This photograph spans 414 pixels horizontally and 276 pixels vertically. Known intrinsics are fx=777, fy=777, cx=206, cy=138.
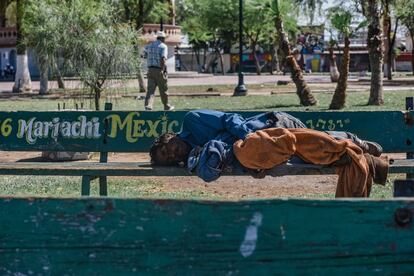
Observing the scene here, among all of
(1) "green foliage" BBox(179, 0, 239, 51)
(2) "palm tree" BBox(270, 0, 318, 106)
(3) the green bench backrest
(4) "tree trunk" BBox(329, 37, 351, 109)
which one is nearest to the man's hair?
(3) the green bench backrest

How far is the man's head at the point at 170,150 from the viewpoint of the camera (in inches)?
245

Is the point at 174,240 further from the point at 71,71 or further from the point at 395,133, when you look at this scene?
the point at 71,71

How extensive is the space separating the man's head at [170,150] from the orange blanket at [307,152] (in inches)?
25.2

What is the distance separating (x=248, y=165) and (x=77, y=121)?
280 cm

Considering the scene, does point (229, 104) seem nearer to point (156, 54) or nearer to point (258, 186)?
point (156, 54)

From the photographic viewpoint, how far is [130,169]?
6539mm

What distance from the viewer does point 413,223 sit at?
263 centimetres

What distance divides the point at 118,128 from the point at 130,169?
142cm

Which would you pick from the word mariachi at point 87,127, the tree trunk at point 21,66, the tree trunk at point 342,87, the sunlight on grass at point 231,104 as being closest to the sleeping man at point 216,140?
the word mariachi at point 87,127

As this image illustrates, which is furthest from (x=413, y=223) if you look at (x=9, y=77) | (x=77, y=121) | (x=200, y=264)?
(x=9, y=77)

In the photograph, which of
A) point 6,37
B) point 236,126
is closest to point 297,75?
point 236,126

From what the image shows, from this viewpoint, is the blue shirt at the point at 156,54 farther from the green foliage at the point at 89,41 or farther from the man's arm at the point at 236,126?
the man's arm at the point at 236,126

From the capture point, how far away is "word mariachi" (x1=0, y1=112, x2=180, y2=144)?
309 inches

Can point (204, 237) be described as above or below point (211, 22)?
below
